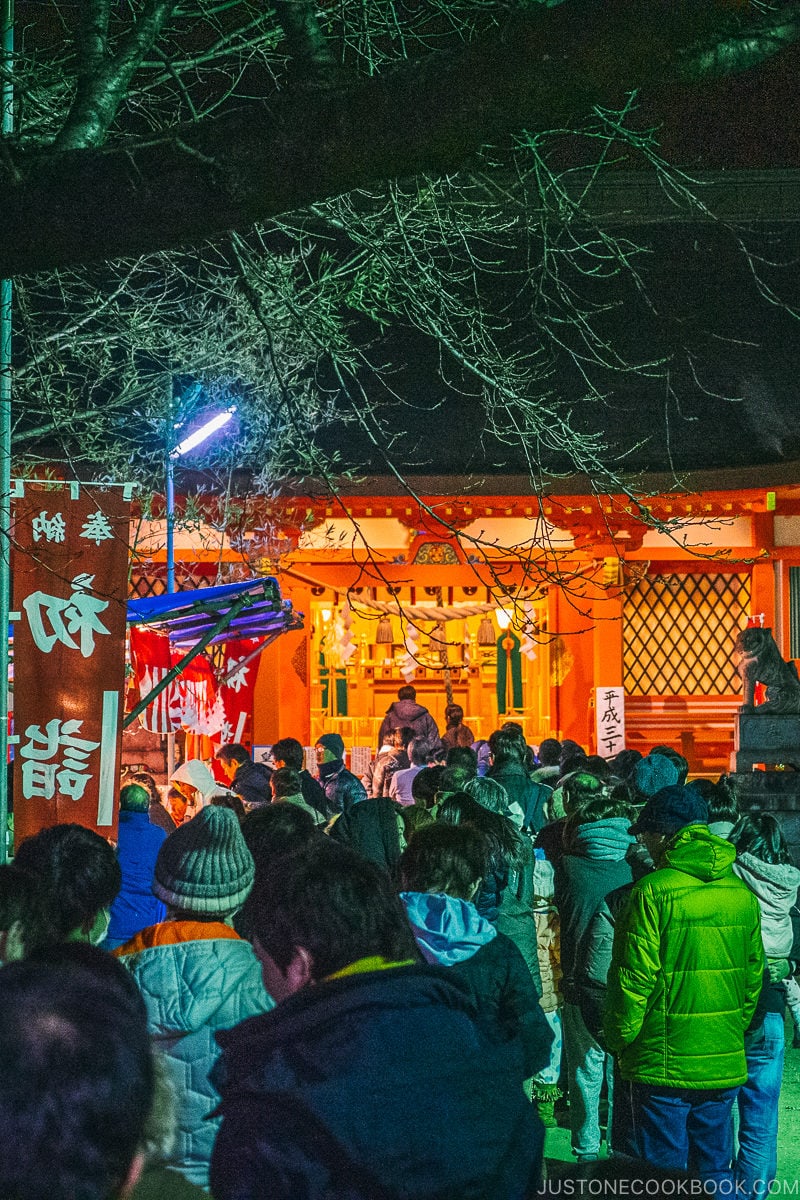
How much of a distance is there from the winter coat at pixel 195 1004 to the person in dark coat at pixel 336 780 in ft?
19.0

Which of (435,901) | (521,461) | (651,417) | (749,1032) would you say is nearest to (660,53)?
(435,901)

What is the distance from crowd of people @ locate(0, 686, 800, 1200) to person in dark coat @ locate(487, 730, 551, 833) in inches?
4.1

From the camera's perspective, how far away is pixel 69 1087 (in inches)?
57.1

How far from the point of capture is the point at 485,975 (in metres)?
3.65

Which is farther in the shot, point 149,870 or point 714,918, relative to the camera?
point 149,870

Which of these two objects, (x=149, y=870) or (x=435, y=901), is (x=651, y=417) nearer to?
(x=149, y=870)

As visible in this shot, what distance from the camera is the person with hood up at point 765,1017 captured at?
518 cm

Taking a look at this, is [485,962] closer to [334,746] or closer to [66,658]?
[66,658]

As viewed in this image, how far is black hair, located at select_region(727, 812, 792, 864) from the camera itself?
5.93 metres

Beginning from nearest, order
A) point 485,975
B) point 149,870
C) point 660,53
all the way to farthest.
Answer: point 660,53, point 485,975, point 149,870

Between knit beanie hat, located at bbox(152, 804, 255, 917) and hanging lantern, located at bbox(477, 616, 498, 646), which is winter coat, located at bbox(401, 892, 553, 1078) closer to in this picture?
knit beanie hat, located at bbox(152, 804, 255, 917)

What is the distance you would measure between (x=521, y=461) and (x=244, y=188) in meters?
12.2

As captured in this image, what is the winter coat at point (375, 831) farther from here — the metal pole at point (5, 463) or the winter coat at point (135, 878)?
the metal pole at point (5, 463)

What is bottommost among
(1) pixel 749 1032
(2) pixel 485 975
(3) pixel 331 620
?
(1) pixel 749 1032
